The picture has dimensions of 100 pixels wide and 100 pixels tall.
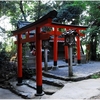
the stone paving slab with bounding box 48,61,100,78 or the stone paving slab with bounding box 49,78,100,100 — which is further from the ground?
the stone paving slab with bounding box 48,61,100,78

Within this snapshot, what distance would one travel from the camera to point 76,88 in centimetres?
609

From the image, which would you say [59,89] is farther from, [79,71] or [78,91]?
[79,71]

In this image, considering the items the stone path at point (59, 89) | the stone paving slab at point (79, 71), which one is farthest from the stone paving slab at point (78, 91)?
the stone paving slab at point (79, 71)

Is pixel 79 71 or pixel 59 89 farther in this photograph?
pixel 79 71

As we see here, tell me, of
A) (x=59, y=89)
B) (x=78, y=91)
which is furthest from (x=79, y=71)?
(x=78, y=91)

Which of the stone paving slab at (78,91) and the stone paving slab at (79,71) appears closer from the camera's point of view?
the stone paving slab at (78,91)

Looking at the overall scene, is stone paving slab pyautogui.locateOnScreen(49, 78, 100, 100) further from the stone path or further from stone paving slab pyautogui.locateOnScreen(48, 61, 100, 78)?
stone paving slab pyautogui.locateOnScreen(48, 61, 100, 78)

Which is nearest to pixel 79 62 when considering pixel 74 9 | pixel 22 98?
pixel 22 98

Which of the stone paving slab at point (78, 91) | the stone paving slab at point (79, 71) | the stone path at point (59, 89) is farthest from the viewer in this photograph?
the stone paving slab at point (79, 71)

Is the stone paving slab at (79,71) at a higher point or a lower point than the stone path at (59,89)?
higher

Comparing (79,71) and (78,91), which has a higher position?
(79,71)

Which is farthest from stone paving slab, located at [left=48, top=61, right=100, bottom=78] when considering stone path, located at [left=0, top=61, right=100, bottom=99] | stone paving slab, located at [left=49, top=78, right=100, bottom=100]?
stone paving slab, located at [left=49, top=78, right=100, bottom=100]

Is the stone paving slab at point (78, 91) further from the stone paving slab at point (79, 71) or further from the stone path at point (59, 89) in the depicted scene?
the stone paving slab at point (79, 71)

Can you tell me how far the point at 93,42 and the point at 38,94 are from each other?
1053 cm
